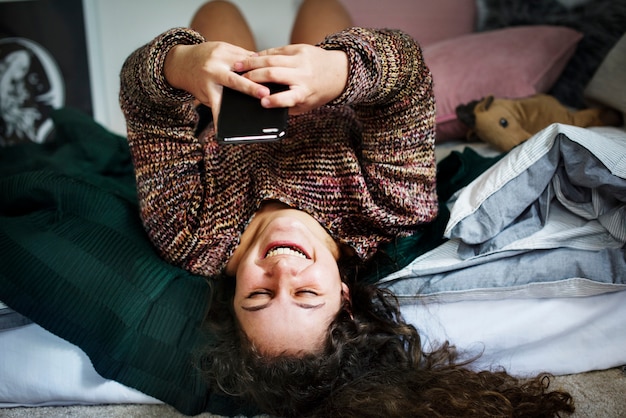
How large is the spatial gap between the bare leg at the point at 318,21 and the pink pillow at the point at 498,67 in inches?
10.9

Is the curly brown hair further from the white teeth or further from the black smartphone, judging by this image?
the black smartphone

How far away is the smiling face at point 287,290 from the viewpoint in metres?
0.87

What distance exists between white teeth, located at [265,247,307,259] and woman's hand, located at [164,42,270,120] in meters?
0.23

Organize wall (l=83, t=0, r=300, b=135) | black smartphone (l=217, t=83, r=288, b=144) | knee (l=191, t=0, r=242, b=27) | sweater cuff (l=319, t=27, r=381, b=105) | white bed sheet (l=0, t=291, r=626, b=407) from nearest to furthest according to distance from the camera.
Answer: black smartphone (l=217, t=83, r=288, b=144) → sweater cuff (l=319, t=27, r=381, b=105) → white bed sheet (l=0, t=291, r=626, b=407) → knee (l=191, t=0, r=242, b=27) → wall (l=83, t=0, r=300, b=135)

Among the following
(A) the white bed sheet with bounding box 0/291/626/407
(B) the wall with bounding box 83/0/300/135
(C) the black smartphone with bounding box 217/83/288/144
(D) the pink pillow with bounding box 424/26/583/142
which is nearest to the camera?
(C) the black smartphone with bounding box 217/83/288/144

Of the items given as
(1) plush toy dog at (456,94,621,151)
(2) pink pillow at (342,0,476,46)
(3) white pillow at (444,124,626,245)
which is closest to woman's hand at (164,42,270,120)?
(3) white pillow at (444,124,626,245)

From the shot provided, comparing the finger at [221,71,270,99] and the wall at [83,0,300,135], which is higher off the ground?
the finger at [221,71,270,99]

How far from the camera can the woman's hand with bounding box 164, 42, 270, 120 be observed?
0.80 metres

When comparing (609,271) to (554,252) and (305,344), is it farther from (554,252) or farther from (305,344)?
(305,344)

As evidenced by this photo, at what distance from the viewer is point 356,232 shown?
1067 millimetres

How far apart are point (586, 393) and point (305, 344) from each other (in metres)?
0.47

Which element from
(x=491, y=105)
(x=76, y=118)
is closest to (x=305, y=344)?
(x=491, y=105)

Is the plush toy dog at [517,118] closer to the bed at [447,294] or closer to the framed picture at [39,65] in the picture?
the bed at [447,294]

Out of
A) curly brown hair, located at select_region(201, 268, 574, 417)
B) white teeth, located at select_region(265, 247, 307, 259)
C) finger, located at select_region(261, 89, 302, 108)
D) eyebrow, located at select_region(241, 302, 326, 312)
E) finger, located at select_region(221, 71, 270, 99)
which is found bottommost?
curly brown hair, located at select_region(201, 268, 574, 417)
